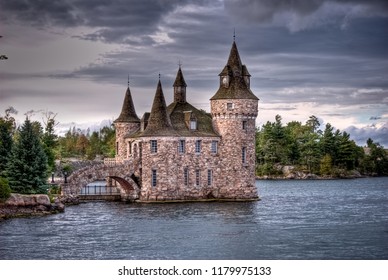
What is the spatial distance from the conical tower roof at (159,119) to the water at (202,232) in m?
3.86

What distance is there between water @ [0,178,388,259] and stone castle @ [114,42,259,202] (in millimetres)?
1455

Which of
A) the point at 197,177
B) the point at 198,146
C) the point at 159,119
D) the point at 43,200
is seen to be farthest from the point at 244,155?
the point at 43,200

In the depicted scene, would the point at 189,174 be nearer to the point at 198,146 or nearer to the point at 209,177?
the point at 209,177

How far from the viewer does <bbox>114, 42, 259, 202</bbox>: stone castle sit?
4241cm

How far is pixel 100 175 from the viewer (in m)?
43.0

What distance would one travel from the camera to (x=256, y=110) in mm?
43250

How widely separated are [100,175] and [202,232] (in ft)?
41.9

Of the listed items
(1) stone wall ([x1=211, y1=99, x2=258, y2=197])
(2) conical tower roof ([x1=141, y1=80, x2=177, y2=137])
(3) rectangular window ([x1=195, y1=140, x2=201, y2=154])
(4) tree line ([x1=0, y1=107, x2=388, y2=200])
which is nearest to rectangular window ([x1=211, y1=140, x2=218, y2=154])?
(1) stone wall ([x1=211, y1=99, x2=258, y2=197])

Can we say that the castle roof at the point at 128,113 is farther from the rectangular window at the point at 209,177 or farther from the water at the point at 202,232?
the rectangular window at the point at 209,177

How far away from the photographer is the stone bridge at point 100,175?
42750mm

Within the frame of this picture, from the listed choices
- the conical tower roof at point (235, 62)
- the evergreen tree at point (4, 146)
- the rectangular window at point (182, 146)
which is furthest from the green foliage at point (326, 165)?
the evergreen tree at point (4, 146)

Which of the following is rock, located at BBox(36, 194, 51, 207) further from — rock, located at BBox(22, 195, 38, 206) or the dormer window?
the dormer window
